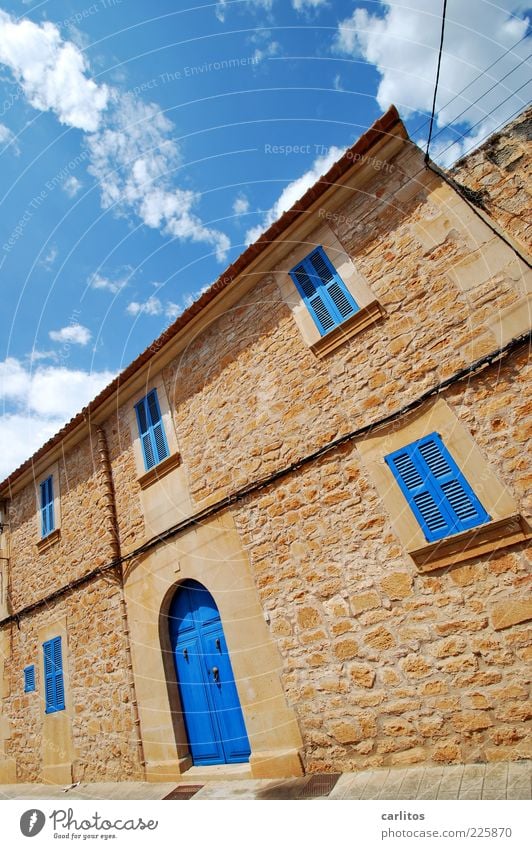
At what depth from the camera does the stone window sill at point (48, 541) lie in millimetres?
8305

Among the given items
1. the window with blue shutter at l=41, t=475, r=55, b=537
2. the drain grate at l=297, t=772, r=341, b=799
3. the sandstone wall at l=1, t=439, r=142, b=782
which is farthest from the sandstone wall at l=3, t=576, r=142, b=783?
the drain grate at l=297, t=772, r=341, b=799

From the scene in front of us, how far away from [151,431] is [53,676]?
486cm

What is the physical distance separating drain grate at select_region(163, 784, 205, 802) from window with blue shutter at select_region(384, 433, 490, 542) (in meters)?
4.03

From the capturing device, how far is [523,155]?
438 centimetres

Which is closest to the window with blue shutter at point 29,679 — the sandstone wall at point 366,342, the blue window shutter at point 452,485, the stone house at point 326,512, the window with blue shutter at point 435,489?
the stone house at point 326,512

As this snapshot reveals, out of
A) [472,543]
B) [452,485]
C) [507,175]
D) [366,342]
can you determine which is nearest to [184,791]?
[472,543]

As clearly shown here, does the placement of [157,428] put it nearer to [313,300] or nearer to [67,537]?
[67,537]

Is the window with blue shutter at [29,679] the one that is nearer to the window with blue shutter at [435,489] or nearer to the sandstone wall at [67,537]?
the sandstone wall at [67,537]

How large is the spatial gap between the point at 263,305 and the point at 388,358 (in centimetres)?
228

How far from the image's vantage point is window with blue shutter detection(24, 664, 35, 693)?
7.74 meters

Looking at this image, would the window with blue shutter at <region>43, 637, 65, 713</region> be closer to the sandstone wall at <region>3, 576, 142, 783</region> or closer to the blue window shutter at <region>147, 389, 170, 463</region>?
the sandstone wall at <region>3, 576, 142, 783</region>

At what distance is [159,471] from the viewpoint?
6.69 meters

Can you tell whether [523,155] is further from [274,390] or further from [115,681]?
[115,681]

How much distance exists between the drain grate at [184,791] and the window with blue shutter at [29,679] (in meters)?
4.37
